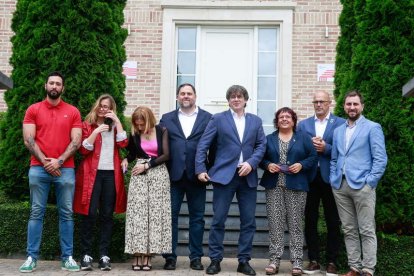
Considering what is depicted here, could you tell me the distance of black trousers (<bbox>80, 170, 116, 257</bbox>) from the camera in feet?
19.1

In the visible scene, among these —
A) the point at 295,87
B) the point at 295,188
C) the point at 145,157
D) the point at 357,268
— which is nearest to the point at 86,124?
the point at 145,157

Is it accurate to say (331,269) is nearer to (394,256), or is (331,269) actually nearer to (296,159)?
(394,256)

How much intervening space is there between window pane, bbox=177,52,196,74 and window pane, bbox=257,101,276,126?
1467 mm

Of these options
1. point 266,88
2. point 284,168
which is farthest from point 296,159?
point 266,88

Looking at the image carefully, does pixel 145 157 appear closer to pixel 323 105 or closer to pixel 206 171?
pixel 206 171

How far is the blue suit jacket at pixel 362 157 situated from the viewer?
536cm

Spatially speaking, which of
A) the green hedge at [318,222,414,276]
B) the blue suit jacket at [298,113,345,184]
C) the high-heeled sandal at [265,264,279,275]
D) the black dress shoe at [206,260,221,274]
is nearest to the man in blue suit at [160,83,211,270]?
the black dress shoe at [206,260,221,274]

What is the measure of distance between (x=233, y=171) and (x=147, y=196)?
3.20ft

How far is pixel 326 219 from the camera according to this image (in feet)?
19.5

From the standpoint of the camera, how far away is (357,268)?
5.50 m

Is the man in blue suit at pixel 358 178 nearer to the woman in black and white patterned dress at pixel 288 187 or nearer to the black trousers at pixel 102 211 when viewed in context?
the woman in black and white patterned dress at pixel 288 187

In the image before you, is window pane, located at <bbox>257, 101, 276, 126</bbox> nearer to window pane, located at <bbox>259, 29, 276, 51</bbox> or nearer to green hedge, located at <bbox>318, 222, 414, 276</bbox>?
window pane, located at <bbox>259, 29, 276, 51</bbox>

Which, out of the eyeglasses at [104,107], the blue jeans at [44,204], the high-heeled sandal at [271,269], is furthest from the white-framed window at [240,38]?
the high-heeled sandal at [271,269]

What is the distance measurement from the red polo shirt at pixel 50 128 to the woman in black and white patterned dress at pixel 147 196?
69cm
